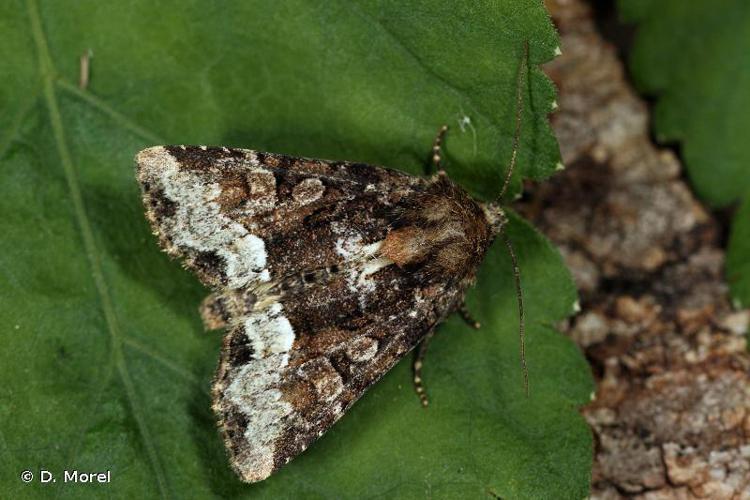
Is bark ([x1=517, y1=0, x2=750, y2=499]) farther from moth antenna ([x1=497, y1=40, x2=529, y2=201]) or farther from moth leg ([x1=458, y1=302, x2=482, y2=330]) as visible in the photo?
moth antenna ([x1=497, y1=40, x2=529, y2=201])

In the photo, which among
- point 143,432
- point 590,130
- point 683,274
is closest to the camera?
point 143,432

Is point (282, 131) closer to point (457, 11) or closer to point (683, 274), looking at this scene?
point (457, 11)

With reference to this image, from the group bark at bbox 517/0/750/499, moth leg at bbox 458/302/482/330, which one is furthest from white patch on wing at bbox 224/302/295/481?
bark at bbox 517/0/750/499

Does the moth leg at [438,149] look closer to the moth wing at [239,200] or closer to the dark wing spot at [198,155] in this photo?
the moth wing at [239,200]

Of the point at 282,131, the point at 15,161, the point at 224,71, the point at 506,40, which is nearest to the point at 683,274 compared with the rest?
the point at 506,40

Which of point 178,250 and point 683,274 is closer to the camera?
point 178,250

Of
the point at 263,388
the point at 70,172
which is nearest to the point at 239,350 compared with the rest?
the point at 263,388
